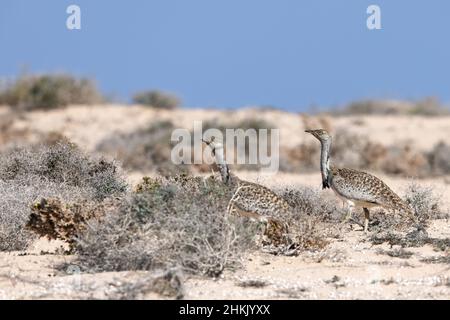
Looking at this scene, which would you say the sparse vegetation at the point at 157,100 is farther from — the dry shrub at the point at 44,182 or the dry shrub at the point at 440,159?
the dry shrub at the point at 44,182

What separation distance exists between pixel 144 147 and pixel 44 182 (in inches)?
407

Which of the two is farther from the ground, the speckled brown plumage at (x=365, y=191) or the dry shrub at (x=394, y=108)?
the speckled brown plumage at (x=365, y=191)

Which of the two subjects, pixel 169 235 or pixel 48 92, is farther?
pixel 48 92

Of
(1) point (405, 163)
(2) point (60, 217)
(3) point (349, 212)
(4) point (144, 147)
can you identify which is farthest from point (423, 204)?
(4) point (144, 147)

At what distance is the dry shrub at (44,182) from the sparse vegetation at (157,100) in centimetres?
1947

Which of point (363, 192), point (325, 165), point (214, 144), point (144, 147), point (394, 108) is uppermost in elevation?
point (214, 144)

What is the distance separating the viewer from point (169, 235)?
8.59 meters

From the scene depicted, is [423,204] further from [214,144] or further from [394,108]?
[394,108]

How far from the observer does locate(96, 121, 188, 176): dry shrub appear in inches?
815

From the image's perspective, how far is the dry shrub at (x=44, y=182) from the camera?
10383 mm

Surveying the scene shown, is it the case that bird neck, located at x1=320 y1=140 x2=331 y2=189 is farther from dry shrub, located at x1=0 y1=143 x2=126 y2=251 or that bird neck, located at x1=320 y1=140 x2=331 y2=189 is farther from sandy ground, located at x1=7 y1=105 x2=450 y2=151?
sandy ground, located at x1=7 y1=105 x2=450 y2=151

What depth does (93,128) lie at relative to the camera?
26344 mm

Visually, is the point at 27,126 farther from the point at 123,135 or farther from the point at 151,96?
the point at 151,96

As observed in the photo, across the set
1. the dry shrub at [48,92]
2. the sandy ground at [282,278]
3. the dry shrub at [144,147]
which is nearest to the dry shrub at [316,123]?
the dry shrub at [144,147]
